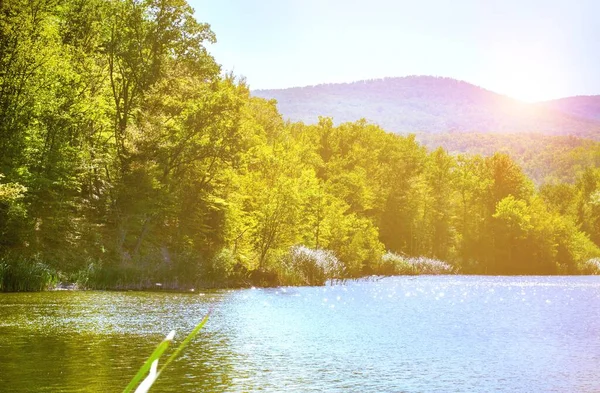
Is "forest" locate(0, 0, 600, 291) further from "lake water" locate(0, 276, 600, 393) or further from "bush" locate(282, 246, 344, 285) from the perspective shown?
"lake water" locate(0, 276, 600, 393)

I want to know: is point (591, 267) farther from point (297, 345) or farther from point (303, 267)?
point (297, 345)

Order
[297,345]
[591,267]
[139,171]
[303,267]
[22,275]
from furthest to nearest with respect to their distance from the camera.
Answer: [591,267]
[303,267]
[139,171]
[22,275]
[297,345]

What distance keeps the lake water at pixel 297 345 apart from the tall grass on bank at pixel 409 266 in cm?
4582

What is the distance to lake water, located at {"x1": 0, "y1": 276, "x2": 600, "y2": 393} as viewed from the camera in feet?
52.1

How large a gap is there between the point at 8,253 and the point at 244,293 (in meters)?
15.2

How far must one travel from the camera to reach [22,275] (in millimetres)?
36156

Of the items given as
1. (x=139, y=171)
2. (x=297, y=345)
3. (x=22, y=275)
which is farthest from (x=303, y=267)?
(x=297, y=345)

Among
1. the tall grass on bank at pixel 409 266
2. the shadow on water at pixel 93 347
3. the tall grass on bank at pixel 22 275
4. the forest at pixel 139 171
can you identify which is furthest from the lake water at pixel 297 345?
the tall grass on bank at pixel 409 266

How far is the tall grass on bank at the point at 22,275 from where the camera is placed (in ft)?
117

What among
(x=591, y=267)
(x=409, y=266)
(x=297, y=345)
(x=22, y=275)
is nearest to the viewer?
(x=297, y=345)

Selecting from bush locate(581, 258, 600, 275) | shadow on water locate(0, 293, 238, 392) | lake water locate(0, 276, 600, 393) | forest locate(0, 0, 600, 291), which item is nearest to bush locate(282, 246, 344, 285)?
forest locate(0, 0, 600, 291)

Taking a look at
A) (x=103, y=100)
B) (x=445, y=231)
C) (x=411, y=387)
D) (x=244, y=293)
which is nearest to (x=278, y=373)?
(x=411, y=387)

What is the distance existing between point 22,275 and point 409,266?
60199 millimetres

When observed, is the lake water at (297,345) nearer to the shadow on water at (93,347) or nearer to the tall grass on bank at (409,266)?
the shadow on water at (93,347)
